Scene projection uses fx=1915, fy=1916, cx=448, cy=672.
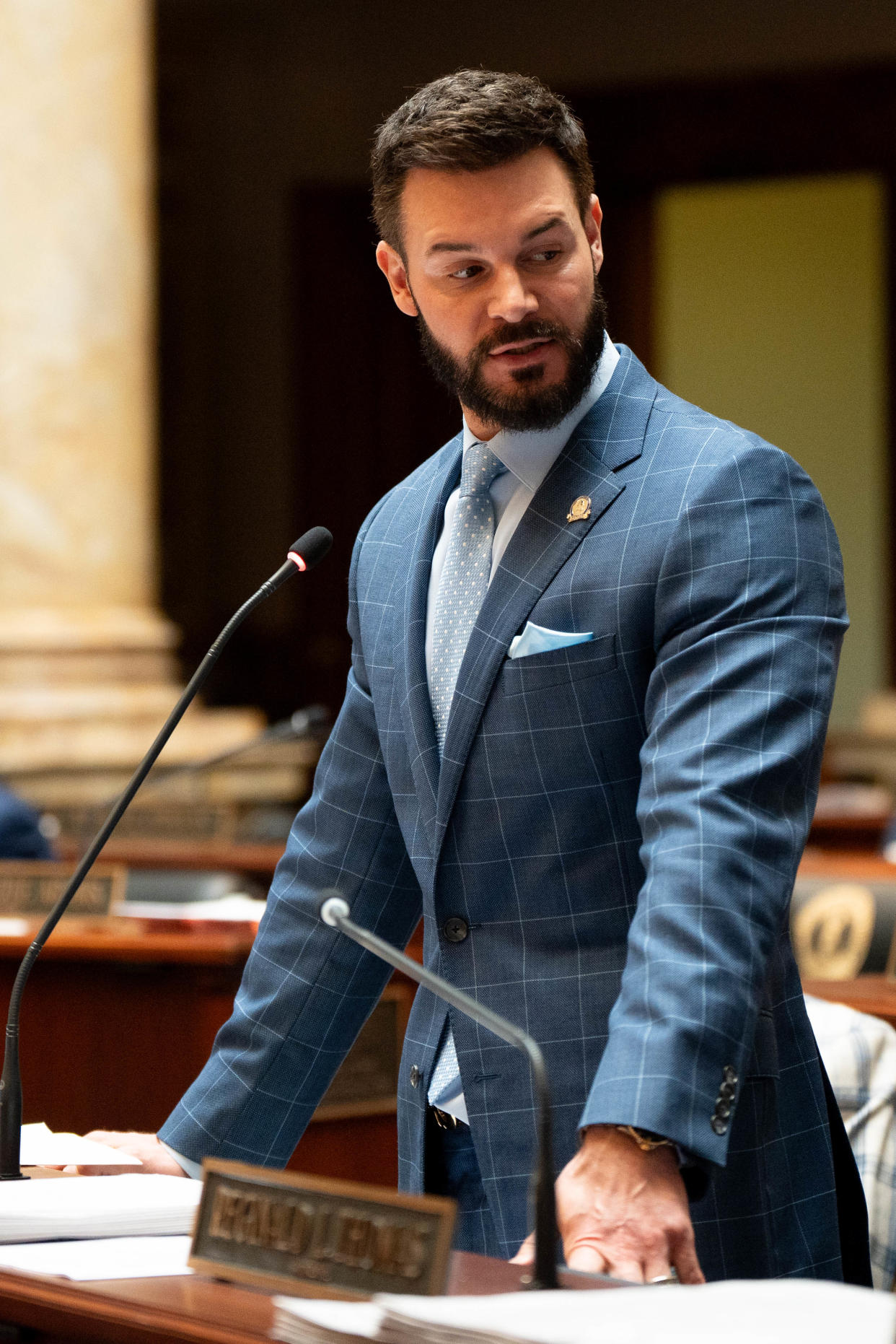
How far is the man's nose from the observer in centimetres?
158

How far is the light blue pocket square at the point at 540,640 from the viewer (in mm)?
1566

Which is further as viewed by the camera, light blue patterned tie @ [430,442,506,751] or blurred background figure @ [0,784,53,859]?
blurred background figure @ [0,784,53,859]

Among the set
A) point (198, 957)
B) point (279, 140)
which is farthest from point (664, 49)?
point (198, 957)

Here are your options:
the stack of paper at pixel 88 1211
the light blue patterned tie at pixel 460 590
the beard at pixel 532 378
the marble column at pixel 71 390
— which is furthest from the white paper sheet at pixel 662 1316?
the marble column at pixel 71 390

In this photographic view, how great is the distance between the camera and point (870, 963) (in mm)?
3559

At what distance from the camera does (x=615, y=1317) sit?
1.08 meters

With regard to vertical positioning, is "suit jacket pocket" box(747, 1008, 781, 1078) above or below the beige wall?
below

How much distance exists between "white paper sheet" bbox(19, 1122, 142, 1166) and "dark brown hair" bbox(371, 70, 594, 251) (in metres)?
0.86

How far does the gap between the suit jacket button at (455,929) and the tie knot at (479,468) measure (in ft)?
1.31

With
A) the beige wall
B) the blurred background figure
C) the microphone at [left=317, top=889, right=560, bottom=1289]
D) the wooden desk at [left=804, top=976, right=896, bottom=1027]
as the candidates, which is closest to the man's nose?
the microphone at [left=317, top=889, right=560, bottom=1289]

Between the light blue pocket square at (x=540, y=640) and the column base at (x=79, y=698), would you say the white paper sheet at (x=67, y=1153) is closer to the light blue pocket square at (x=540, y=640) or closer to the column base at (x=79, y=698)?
the light blue pocket square at (x=540, y=640)

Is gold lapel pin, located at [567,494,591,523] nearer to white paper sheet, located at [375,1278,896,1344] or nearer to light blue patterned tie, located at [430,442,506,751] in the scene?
light blue patterned tie, located at [430,442,506,751]

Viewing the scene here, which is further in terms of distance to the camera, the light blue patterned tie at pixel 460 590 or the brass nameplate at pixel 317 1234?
the light blue patterned tie at pixel 460 590

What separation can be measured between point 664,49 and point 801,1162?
855 centimetres
